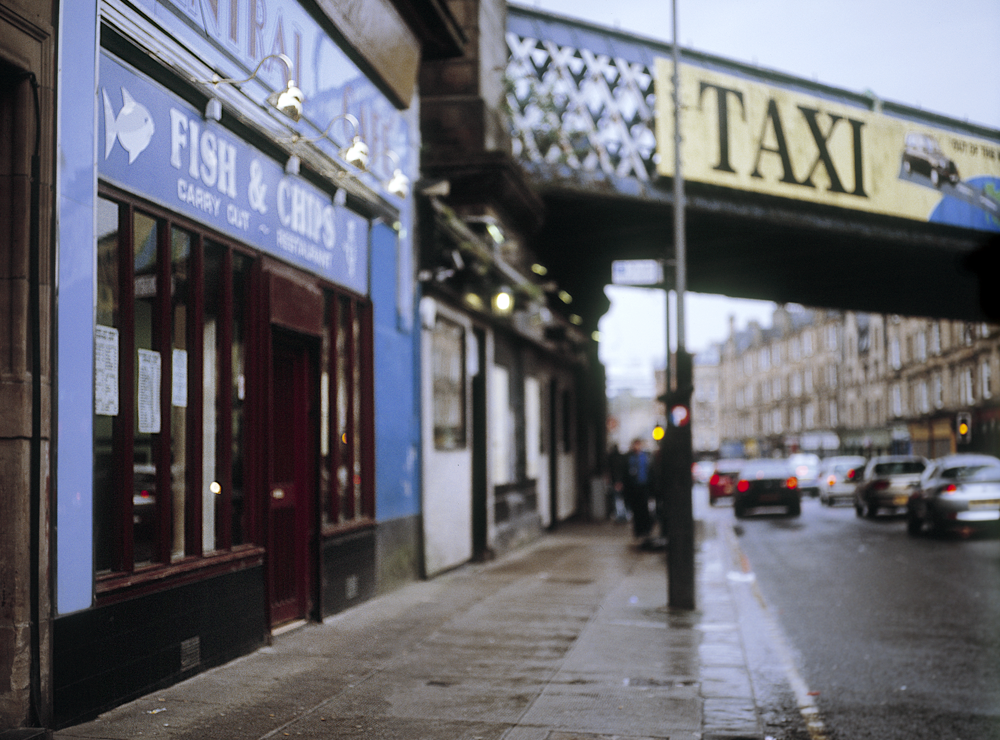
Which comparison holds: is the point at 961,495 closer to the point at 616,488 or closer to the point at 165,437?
the point at 616,488

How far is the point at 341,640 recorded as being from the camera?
8.55 m

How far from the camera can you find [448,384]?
14.2 metres

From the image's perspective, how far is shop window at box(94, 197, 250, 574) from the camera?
6.14 meters

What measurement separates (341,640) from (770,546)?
12293mm

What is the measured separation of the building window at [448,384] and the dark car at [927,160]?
1466cm

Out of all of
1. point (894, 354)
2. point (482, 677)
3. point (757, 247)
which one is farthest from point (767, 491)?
point (894, 354)

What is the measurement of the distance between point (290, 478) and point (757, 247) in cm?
1922

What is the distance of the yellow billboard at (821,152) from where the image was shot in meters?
22.3

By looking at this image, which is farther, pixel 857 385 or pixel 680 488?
pixel 857 385

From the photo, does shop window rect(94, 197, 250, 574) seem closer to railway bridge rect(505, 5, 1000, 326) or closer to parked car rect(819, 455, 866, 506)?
railway bridge rect(505, 5, 1000, 326)

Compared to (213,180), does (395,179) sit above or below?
above

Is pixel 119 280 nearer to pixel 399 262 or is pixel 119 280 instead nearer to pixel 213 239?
pixel 213 239

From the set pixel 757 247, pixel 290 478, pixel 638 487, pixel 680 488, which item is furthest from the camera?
pixel 757 247

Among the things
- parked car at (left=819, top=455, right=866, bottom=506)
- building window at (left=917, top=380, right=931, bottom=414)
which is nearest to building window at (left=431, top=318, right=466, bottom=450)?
parked car at (left=819, top=455, right=866, bottom=506)
